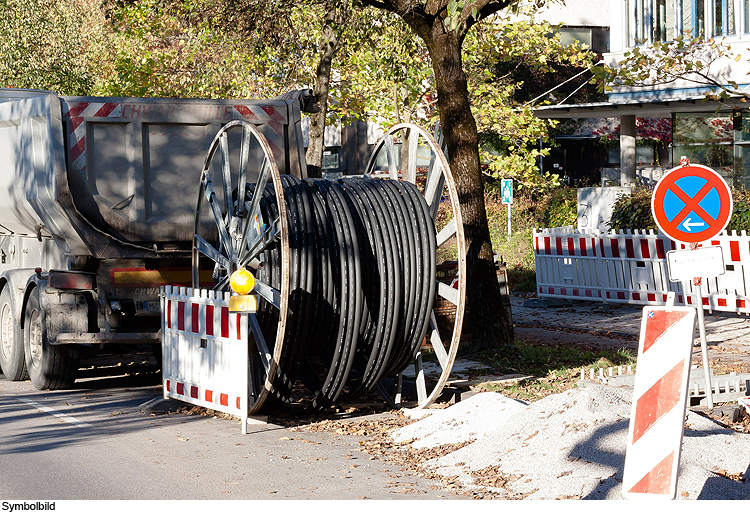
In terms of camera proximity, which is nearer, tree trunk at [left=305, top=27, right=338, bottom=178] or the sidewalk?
the sidewalk

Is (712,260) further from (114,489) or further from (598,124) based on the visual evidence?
(598,124)

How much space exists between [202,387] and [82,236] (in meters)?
2.48

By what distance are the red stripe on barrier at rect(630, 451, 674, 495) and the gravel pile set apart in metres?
0.65

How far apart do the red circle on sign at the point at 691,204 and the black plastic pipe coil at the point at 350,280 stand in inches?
83.3

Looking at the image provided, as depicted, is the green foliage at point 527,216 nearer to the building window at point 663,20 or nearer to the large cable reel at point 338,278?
the building window at point 663,20


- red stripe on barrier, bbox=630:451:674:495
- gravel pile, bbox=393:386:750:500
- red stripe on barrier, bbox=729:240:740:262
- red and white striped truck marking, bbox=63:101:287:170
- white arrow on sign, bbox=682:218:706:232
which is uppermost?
red and white striped truck marking, bbox=63:101:287:170

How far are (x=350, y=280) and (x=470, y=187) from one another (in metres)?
3.88

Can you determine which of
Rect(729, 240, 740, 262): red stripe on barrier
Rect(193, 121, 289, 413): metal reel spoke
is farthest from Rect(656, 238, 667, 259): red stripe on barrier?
Rect(193, 121, 289, 413): metal reel spoke

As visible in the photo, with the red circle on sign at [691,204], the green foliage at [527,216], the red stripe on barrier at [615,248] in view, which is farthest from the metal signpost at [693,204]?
the green foliage at [527,216]

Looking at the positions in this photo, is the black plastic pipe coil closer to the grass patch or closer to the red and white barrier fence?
the grass patch

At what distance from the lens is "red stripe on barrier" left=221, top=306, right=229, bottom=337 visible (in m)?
9.20

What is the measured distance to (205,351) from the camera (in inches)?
378

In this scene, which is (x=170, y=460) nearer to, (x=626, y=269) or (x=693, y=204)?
(x=693, y=204)

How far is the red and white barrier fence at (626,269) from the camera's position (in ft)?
52.3
